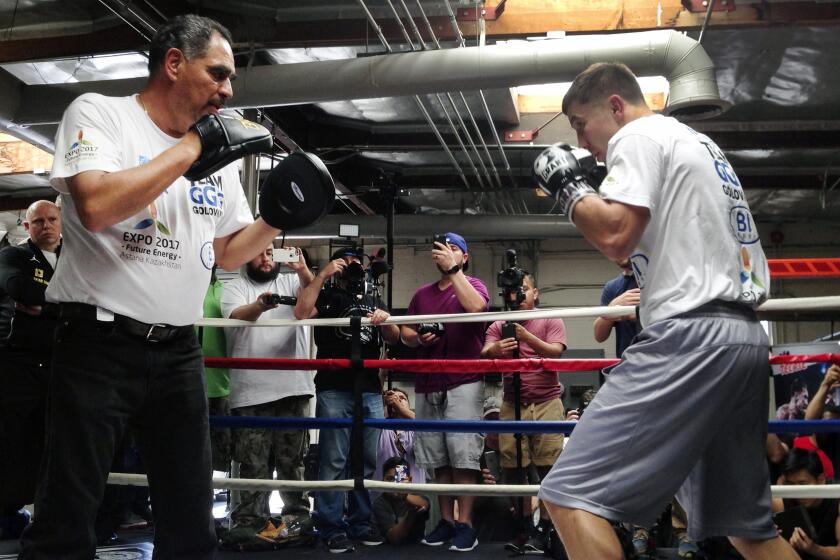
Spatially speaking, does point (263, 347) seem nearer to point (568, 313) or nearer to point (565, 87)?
point (568, 313)

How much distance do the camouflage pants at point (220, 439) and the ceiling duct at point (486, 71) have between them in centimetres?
205

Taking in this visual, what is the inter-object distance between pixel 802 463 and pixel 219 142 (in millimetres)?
3132

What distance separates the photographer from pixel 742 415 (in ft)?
5.26

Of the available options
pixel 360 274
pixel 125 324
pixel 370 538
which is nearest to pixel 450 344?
pixel 360 274

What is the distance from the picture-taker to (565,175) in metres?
1.73

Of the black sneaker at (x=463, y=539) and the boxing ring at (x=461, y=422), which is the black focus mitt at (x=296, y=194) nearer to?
the boxing ring at (x=461, y=422)

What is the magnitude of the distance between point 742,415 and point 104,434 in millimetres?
1296

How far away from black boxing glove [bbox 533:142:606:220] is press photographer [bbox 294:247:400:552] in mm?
1767

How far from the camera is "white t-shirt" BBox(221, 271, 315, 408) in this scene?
12.1 feet

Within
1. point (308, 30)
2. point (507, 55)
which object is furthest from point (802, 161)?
point (308, 30)

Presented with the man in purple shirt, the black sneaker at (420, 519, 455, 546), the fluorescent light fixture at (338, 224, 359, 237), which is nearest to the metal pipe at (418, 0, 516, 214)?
the fluorescent light fixture at (338, 224, 359, 237)

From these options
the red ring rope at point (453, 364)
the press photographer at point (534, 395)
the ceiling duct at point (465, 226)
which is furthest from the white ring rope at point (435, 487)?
the ceiling duct at point (465, 226)

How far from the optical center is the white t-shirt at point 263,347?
3.70 m

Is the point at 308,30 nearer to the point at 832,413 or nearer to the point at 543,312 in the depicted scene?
the point at 543,312
